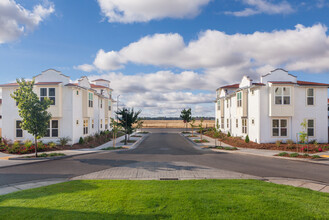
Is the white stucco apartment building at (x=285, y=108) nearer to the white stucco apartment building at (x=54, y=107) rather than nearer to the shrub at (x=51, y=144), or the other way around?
the white stucco apartment building at (x=54, y=107)

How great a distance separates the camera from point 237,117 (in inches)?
1134

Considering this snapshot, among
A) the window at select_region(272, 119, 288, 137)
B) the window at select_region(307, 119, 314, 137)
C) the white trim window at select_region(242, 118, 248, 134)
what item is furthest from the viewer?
the white trim window at select_region(242, 118, 248, 134)

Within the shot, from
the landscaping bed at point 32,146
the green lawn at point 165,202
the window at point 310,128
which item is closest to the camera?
the green lawn at point 165,202

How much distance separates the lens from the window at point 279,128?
73.3ft

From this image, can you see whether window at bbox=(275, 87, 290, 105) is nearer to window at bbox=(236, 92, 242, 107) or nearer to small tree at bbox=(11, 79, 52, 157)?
window at bbox=(236, 92, 242, 107)

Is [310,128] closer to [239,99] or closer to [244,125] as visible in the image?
[244,125]

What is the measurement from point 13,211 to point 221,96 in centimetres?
3446

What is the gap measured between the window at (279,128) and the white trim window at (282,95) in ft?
6.27

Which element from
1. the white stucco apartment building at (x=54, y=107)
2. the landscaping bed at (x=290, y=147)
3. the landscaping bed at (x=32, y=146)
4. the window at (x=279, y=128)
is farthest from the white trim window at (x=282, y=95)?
the white stucco apartment building at (x=54, y=107)

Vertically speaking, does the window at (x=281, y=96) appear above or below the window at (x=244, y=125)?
above

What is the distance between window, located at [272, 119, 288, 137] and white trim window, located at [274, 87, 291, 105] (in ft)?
6.27

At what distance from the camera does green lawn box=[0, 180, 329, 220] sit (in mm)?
5582

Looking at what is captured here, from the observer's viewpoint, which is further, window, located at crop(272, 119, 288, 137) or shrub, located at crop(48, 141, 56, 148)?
window, located at crop(272, 119, 288, 137)

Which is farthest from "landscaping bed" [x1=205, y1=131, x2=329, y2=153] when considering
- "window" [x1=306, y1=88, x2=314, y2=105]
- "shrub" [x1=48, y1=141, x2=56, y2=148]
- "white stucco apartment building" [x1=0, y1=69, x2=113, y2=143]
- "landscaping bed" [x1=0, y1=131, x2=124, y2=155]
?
"shrub" [x1=48, y1=141, x2=56, y2=148]
